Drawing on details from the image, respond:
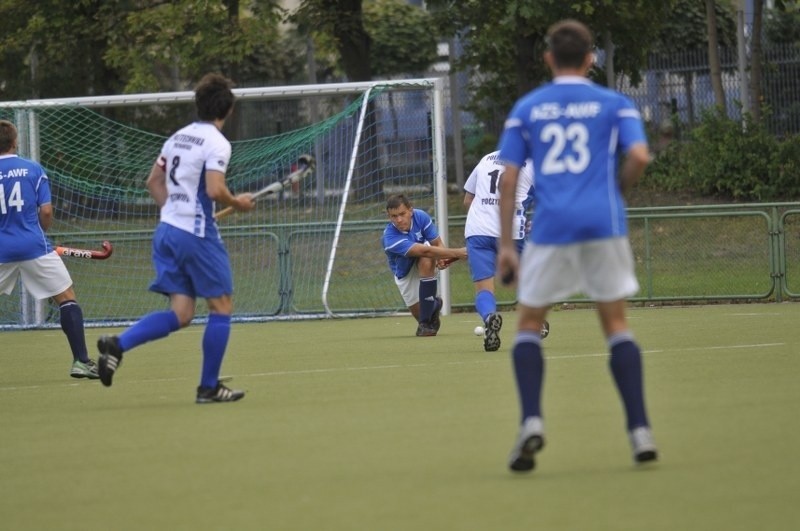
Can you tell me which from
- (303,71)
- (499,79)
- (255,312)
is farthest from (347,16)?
(303,71)

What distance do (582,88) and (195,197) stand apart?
10.8ft

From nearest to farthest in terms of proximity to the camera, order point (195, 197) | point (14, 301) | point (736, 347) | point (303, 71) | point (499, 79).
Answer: point (195, 197) < point (736, 347) < point (14, 301) < point (499, 79) < point (303, 71)

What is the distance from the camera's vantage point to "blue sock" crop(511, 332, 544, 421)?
6047 mm

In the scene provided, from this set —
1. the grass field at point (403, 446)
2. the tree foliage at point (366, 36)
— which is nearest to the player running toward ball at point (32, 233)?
the grass field at point (403, 446)

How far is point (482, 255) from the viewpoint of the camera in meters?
12.3

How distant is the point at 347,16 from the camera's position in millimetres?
25484

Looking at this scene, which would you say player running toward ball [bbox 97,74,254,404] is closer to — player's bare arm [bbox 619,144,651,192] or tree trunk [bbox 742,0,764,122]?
player's bare arm [bbox 619,144,651,192]

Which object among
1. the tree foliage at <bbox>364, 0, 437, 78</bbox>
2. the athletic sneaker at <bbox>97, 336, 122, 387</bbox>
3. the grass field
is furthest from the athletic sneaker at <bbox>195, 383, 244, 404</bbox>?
the tree foliage at <bbox>364, 0, 437, 78</bbox>

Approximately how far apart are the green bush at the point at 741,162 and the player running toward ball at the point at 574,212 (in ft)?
58.8

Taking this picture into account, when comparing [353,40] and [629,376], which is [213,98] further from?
[353,40]

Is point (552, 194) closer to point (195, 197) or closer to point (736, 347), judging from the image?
point (195, 197)

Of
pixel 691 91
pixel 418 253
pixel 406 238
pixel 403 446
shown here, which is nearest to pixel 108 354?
pixel 403 446

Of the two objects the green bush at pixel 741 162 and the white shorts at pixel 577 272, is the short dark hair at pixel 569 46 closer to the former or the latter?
the white shorts at pixel 577 272

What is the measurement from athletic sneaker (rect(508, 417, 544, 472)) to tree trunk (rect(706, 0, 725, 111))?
19.1 metres
